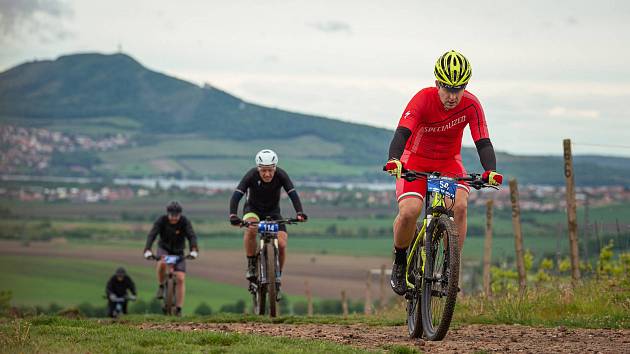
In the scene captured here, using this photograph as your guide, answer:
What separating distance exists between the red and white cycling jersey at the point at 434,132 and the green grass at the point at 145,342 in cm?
207

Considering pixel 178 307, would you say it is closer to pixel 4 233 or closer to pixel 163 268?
pixel 163 268

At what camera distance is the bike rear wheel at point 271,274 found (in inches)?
661

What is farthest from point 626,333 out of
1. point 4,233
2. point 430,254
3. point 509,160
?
point 509,160

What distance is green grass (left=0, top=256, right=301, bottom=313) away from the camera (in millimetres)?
82062

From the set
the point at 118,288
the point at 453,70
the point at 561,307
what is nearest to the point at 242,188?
the point at 561,307

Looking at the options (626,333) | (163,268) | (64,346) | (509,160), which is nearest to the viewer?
(64,346)

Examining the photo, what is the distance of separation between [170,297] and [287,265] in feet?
246

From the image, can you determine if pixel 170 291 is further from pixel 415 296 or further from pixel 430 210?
pixel 430 210

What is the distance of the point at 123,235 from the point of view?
12800 centimetres

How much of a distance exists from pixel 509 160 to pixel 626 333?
142 metres

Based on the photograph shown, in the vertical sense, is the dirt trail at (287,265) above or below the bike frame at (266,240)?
above

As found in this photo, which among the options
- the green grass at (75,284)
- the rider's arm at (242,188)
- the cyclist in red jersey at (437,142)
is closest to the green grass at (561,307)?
the cyclist in red jersey at (437,142)

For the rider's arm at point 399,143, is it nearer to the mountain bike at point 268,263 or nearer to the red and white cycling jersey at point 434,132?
the red and white cycling jersey at point 434,132

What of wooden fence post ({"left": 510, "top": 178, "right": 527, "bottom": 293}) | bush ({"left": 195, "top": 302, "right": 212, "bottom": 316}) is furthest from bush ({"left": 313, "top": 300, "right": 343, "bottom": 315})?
wooden fence post ({"left": 510, "top": 178, "right": 527, "bottom": 293})
